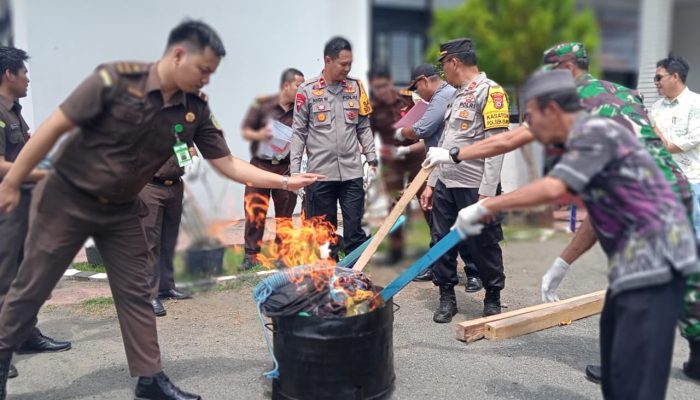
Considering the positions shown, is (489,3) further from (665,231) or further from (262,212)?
(665,231)

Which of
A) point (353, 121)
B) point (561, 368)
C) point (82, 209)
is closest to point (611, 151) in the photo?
point (561, 368)

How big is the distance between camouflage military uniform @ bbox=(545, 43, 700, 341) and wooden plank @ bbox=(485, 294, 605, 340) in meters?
0.94

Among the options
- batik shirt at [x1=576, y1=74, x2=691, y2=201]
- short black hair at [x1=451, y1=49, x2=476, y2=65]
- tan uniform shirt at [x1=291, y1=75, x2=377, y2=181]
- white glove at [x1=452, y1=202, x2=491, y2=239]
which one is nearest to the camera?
white glove at [x1=452, y1=202, x2=491, y2=239]

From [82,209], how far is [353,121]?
9.63 feet

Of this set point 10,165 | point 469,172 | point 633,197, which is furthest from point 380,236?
point 10,165

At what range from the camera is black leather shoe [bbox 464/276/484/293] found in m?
5.83

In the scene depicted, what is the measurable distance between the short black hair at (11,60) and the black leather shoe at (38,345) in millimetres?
1926

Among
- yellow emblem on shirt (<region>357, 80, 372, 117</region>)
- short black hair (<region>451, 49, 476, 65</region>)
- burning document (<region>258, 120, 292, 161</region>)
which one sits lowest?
burning document (<region>258, 120, 292, 161</region>)

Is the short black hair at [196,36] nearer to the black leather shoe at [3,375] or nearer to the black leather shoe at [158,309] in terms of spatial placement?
the black leather shoe at [3,375]

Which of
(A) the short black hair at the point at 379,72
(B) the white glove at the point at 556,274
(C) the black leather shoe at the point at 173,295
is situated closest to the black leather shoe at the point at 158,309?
(C) the black leather shoe at the point at 173,295

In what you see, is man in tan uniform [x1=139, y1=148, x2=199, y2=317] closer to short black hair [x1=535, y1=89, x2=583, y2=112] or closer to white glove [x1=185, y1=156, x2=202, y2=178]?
white glove [x1=185, y1=156, x2=202, y2=178]

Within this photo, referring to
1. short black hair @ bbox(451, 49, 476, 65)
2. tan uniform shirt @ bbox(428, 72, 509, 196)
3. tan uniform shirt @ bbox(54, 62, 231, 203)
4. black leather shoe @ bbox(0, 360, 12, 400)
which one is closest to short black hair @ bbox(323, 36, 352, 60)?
short black hair @ bbox(451, 49, 476, 65)

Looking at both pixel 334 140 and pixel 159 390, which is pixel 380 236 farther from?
pixel 334 140

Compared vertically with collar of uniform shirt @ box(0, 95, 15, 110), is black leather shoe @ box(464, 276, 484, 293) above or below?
below
